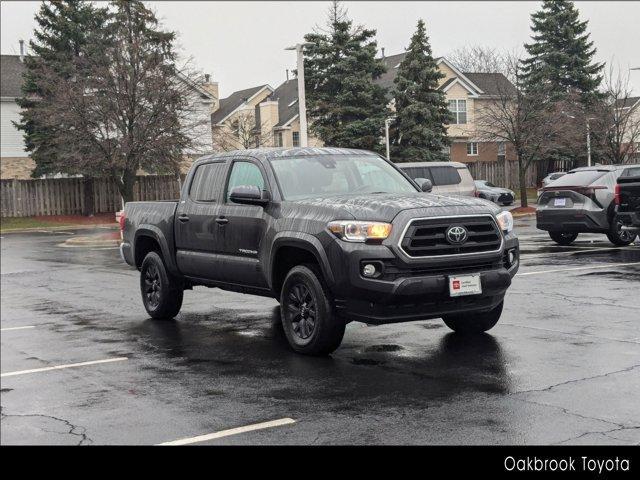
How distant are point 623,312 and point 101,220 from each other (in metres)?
36.4

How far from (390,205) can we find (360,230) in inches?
14.9

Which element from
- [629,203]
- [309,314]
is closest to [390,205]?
[309,314]

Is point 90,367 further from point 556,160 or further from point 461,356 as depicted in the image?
point 556,160

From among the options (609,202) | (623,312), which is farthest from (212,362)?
(609,202)

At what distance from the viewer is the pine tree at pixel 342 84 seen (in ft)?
157

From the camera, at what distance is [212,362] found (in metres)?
7.96

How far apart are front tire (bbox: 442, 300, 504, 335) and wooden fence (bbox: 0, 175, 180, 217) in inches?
1479

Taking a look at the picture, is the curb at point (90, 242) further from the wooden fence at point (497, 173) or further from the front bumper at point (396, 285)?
the wooden fence at point (497, 173)

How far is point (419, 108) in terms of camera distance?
47.1m

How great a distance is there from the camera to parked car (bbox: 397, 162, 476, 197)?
23312 mm

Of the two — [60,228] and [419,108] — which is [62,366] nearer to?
[60,228]

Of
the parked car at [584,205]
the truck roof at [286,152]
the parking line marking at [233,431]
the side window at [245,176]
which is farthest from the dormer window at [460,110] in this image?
the parking line marking at [233,431]

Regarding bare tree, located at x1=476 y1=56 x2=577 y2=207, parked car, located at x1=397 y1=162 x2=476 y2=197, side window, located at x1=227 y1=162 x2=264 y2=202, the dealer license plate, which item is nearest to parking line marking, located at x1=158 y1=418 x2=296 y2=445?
the dealer license plate

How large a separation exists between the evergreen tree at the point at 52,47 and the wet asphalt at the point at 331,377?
106 ft
